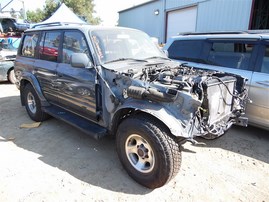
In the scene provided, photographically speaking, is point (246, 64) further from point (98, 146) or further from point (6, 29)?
point (6, 29)

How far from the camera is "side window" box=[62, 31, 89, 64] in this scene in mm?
3451

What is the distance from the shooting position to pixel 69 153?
3.67 m

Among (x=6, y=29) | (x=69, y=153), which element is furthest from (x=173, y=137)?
(x=6, y=29)

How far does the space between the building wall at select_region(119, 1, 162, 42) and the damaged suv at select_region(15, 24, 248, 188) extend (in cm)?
1198

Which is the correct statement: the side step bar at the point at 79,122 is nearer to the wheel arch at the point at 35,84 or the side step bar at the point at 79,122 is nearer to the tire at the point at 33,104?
the wheel arch at the point at 35,84

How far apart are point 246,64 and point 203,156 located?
1950 mm

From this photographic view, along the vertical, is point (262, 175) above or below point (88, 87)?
below

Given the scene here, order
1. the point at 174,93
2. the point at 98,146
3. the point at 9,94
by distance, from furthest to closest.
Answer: the point at 9,94
the point at 98,146
the point at 174,93

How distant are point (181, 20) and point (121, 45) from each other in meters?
11.0

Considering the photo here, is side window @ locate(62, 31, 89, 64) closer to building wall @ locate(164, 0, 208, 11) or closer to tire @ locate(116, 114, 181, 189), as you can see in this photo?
tire @ locate(116, 114, 181, 189)

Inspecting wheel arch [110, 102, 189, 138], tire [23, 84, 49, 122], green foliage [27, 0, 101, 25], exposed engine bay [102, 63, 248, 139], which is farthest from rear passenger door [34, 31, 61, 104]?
green foliage [27, 0, 101, 25]

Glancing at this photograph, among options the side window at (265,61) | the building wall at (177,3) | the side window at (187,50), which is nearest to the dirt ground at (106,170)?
the side window at (265,61)

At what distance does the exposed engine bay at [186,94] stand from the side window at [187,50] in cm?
178

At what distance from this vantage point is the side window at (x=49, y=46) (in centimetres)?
403
